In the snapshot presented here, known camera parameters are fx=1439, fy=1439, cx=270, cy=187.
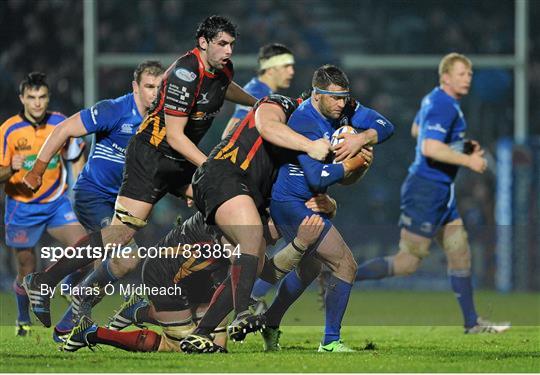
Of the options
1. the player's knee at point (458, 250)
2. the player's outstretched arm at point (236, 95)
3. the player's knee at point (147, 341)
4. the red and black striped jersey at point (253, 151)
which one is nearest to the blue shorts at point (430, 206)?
the player's knee at point (458, 250)

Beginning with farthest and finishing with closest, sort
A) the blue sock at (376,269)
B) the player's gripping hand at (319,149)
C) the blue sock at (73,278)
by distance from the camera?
the blue sock at (376,269) → the blue sock at (73,278) → the player's gripping hand at (319,149)

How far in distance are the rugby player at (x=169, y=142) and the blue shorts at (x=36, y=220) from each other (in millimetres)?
1402

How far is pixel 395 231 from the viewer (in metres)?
16.1

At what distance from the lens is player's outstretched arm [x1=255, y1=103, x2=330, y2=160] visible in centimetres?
902

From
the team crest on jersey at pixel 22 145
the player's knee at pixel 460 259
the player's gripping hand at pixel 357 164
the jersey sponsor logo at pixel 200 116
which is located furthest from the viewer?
the player's knee at pixel 460 259

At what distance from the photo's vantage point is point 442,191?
1221 cm

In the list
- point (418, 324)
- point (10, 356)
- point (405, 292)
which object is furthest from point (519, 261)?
point (10, 356)

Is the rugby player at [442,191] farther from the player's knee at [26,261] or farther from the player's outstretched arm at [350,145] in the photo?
the player's knee at [26,261]

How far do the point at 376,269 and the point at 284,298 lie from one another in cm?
280

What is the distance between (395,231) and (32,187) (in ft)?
21.3

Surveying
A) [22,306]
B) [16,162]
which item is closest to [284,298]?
[22,306]

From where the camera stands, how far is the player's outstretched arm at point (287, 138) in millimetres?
Answer: 9016

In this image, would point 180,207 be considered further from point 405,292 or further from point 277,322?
point 277,322

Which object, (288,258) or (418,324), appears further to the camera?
(418,324)
